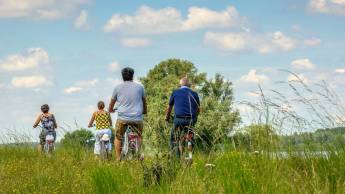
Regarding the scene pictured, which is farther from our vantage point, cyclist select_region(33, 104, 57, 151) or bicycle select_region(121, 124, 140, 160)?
cyclist select_region(33, 104, 57, 151)

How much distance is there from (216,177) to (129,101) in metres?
6.26

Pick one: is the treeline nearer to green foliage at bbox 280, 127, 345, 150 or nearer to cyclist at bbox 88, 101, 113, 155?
green foliage at bbox 280, 127, 345, 150

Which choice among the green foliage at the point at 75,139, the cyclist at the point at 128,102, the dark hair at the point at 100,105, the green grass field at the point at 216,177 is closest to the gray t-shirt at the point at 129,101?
the cyclist at the point at 128,102

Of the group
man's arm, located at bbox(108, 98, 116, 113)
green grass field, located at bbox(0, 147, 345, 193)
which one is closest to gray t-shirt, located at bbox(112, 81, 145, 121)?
man's arm, located at bbox(108, 98, 116, 113)

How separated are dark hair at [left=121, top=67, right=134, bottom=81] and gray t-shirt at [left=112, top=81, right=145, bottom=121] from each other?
0.46ft

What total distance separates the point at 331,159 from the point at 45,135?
1158cm

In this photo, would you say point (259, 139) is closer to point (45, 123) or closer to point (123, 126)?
point (123, 126)

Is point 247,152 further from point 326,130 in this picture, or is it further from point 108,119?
point 108,119

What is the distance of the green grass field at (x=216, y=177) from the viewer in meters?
5.65

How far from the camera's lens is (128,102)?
12633 millimetres

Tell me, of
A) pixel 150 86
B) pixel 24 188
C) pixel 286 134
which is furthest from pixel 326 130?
pixel 150 86

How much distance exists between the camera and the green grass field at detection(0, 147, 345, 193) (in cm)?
565

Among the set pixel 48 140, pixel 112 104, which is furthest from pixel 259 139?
pixel 48 140

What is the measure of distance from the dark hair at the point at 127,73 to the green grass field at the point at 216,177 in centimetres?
359
